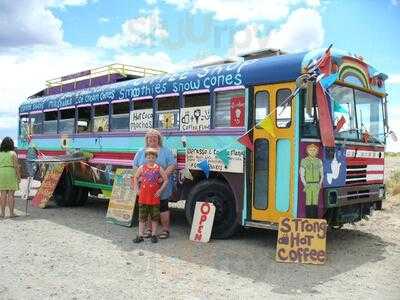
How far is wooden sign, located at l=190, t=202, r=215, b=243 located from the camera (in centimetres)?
884

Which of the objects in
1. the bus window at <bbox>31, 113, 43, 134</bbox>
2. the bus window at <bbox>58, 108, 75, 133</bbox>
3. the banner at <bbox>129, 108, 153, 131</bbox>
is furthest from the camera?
the bus window at <bbox>31, 113, 43, 134</bbox>

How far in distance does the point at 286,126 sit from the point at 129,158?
12.8ft

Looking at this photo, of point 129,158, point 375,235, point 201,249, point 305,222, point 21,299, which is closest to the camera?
point 21,299

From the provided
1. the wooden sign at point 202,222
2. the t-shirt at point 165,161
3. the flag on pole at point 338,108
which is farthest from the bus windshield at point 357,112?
the t-shirt at point 165,161

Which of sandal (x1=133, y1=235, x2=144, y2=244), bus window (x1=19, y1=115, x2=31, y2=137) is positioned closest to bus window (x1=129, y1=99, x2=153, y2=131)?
sandal (x1=133, y1=235, x2=144, y2=244)

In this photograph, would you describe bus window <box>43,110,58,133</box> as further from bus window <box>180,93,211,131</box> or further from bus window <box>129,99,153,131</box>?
bus window <box>180,93,211,131</box>

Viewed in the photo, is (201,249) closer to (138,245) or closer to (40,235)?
(138,245)

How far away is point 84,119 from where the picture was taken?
41.6 ft

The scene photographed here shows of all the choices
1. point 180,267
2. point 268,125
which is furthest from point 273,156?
point 180,267

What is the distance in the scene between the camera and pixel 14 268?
7066 mm

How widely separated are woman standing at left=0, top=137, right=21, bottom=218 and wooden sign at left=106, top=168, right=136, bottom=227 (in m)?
2.09

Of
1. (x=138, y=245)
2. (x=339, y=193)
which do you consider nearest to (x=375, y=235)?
(x=339, y=193)

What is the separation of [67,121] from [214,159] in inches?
218

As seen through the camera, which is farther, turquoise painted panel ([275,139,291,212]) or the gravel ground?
turquoise painted panel ([275,139,291,212])
